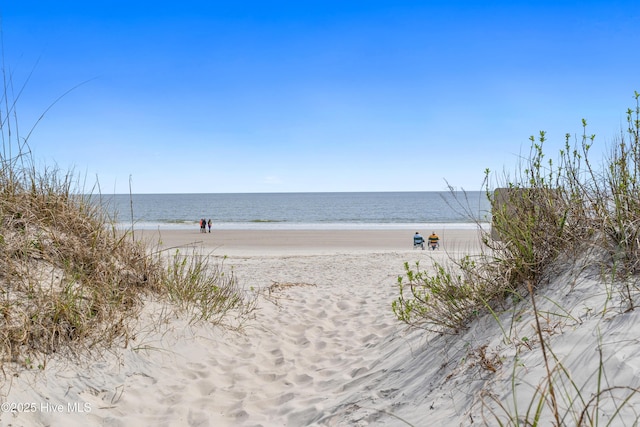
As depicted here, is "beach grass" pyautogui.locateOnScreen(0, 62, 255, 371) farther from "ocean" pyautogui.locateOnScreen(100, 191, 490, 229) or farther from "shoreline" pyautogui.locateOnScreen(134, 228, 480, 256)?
"shoreline" pyautogui.locateOnScreen(134, 228, 480, 256)

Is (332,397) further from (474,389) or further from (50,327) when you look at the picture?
(50,327)

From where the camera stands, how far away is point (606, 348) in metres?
2.36

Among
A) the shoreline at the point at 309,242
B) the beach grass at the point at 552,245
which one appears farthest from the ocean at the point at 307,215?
the shoreline at the point at 309,242

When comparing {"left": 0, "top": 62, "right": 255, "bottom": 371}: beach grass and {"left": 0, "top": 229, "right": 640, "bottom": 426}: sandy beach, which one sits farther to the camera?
{"left": 0, "top": 62, "right": 255, "bottom": 371}: beach grass

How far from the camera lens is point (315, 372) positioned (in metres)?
4.57

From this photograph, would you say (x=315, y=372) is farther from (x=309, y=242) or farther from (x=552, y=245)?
(x=309, y=242)

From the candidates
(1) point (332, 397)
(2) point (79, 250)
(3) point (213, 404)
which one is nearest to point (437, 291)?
(1) point (332, 397)

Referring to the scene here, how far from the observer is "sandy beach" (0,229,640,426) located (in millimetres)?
2547

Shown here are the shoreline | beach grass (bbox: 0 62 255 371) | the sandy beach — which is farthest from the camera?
the shoreline

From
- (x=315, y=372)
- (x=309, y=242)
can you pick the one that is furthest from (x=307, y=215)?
(x=315, y=372)

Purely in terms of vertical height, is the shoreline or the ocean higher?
the ocean

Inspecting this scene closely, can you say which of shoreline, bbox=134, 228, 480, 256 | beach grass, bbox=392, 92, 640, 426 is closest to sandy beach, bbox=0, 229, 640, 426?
beach grass, bbox=392, 92, 640, 426

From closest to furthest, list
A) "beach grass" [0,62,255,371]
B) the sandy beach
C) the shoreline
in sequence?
1. the sandy beach
2. "beach grass" [0,62,255,371]
3. the shoreline

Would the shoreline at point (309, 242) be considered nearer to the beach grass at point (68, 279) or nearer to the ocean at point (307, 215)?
the ocean at point (307, 215)
